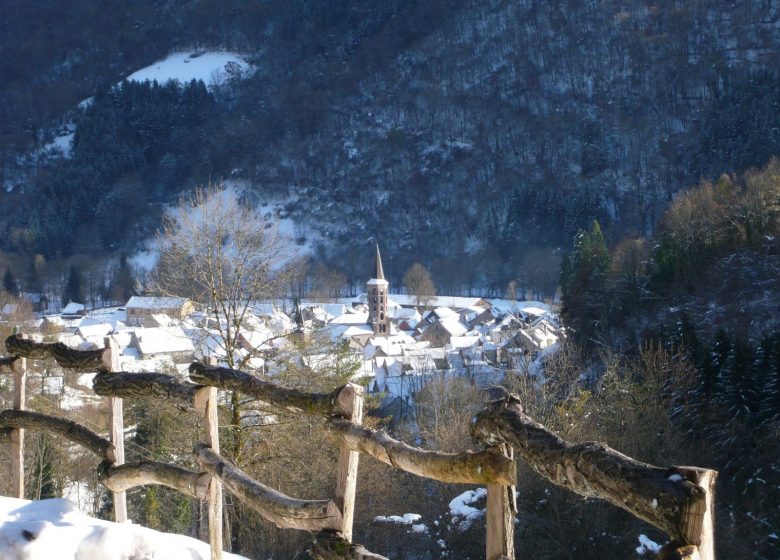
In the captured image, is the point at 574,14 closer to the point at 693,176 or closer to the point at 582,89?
the point at 582,89

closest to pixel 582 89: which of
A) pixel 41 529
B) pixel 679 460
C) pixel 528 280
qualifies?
pixel 528 280

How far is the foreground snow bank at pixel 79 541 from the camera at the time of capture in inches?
146

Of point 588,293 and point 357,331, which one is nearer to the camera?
point 588,293

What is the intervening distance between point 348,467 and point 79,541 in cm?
178

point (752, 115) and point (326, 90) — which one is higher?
point (326, 90)

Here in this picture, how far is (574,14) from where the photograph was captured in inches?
4813

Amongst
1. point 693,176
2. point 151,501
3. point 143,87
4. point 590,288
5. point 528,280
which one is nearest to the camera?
point 151,501

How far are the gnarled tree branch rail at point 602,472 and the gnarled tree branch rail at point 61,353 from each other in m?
3.18

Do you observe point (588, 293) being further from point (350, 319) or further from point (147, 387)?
point (350, 319)

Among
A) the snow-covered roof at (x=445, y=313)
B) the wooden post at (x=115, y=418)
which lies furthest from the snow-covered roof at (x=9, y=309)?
the wooden post at (x=115, y=418)

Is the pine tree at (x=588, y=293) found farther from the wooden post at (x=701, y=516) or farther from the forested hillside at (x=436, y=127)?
the forested hillside at (x=436, y=127)

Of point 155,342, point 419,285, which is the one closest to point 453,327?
point 155,342

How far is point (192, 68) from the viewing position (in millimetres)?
158500

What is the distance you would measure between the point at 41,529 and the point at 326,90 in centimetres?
13988
